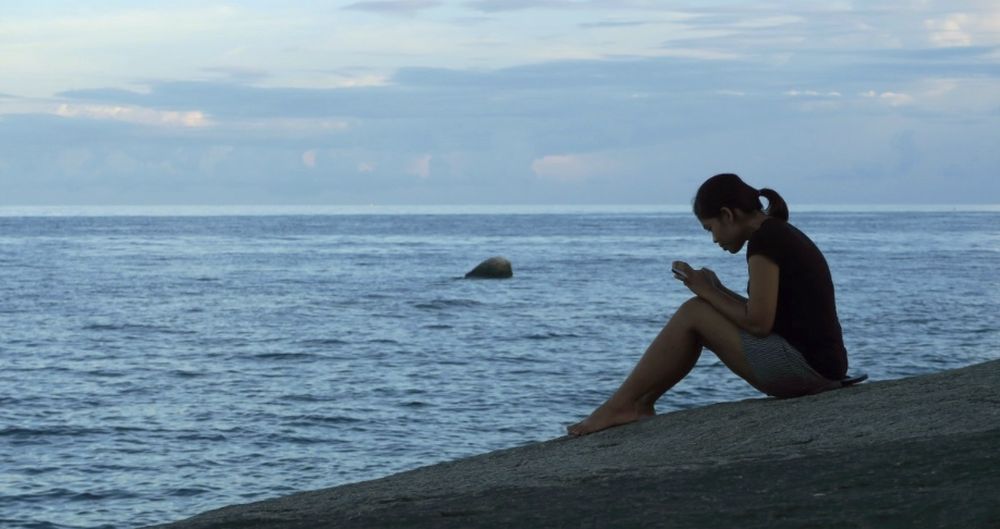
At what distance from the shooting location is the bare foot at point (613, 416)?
7.43 metres

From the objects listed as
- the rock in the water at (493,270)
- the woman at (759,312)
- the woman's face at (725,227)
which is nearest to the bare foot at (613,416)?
the woman at (759,312)

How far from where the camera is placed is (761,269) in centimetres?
655

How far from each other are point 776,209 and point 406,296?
36533mm

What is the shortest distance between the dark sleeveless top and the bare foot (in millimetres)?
1045

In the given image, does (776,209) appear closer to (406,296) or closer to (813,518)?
(813,518)

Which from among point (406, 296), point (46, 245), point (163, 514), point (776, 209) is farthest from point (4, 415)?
point (46, 245)

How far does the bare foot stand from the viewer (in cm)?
743

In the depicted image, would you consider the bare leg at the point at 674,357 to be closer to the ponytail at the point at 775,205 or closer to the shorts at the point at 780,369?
the shorts at the point at 780,369

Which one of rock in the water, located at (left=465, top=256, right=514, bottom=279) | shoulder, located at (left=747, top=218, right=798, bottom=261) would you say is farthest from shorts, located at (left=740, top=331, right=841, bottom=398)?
rock in the water, located at (left=465, top=256, right=514, bottom=279)

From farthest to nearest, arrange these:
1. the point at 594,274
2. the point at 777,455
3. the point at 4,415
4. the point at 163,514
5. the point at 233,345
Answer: the point at 594,274
the point at 233,345
the point at 4,415
the point at 163,514
the point at 777,455

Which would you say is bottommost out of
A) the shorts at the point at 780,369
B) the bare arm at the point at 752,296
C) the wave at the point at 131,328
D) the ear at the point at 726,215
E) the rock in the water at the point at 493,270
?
the rock in the water at the point at 493,270

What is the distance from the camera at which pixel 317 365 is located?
Answer: 24.7 m

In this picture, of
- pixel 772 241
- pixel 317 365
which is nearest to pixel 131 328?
pixel 317 365

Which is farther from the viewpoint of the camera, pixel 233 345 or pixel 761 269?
pixel 233 345
